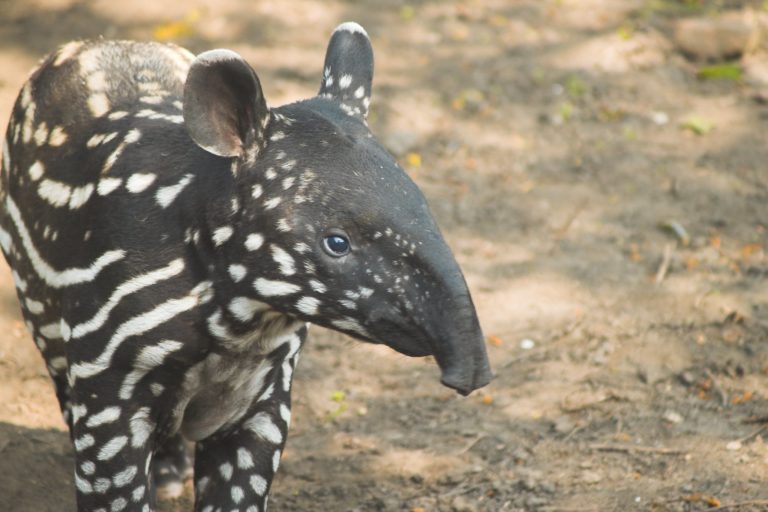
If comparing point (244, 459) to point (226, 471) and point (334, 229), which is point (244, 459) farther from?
point (334, 229)

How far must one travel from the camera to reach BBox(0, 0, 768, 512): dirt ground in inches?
205

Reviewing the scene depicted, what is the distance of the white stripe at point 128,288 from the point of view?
12.0 ft

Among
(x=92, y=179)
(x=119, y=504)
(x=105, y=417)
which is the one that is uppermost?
(x=92, y=179)

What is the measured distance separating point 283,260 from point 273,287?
10 centimetres

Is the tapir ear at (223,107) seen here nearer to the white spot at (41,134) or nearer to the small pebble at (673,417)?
the white spot at (41,134)

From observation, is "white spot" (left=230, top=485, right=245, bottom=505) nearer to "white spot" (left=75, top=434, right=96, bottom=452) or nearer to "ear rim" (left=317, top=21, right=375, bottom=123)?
"white spot" (left=75, top=434, right=96, bottom=452)

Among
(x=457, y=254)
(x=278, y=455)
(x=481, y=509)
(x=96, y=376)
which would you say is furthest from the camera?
(x=457, y=254)

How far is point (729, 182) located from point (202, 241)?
4.74 m

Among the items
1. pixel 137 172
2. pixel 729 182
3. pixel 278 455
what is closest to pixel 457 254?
pixel 729 182

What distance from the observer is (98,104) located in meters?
4.30

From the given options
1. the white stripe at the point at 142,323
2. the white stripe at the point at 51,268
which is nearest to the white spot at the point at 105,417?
the white stripe at the point at 142,323

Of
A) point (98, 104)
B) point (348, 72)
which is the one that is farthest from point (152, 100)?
point (348, 72)

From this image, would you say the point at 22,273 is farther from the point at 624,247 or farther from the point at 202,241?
the point at 624,247

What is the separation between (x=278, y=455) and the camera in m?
4.31
